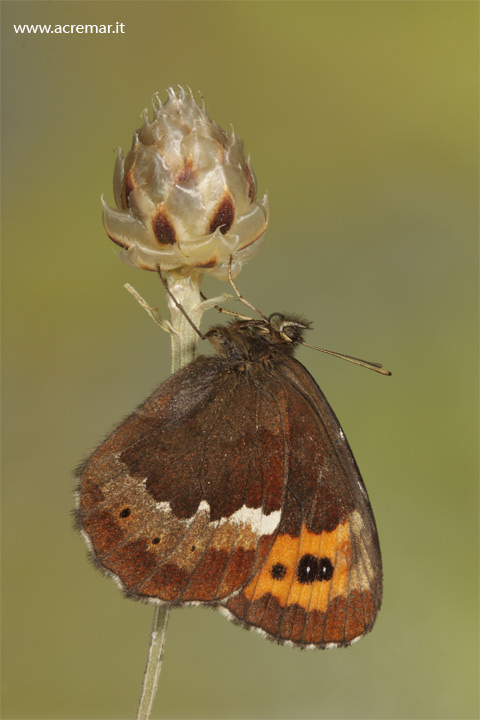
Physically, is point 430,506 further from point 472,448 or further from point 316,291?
point 316,291

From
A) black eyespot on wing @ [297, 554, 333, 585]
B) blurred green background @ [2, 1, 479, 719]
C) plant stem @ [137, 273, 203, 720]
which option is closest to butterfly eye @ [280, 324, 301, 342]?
plant stem @ [137, 273, 203, 720]

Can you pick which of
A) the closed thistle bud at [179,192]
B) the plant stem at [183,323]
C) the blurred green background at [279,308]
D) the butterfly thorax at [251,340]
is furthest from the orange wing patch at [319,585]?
the blurred green background at [279,308]

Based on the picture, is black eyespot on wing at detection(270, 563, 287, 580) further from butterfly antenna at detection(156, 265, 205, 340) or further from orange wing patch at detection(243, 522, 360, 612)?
butterfly antenna at detection(156, 265, 205, 340)

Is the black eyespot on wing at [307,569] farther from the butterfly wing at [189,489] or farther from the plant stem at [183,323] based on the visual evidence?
the plant stem at [183,323]

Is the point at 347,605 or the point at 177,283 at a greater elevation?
the point at 177,283

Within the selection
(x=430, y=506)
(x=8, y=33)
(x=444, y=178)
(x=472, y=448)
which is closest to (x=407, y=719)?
(x=430, y=506)

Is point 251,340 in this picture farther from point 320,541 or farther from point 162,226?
point 320,541

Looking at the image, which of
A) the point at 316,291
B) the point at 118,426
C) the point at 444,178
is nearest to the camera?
the point at 118,426

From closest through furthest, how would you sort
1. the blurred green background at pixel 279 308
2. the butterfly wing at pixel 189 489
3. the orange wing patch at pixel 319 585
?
the butterfly wing at pixel 189 489
the orange wing patch at pixel 319 585
the blurred green background at pixel 279 308
